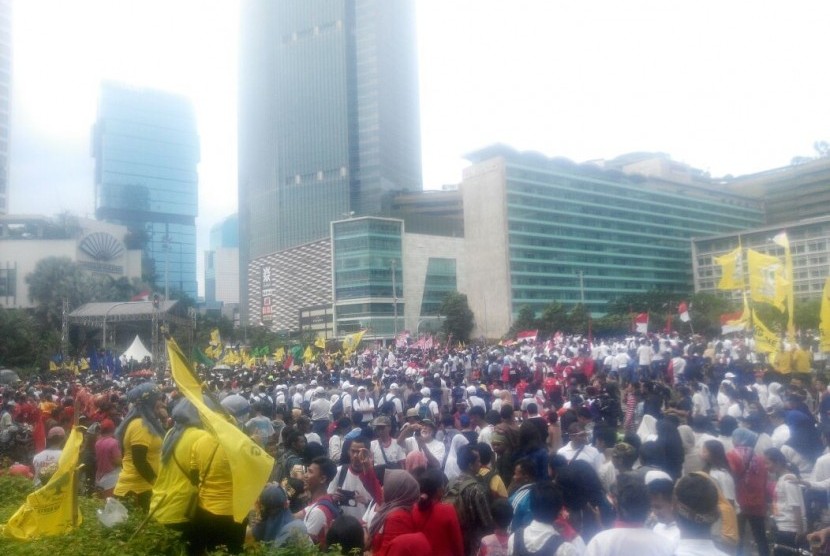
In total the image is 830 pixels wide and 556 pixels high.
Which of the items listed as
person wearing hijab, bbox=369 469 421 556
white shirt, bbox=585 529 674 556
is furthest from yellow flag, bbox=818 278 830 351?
person wearing hijab, bbox=369 469 421 556

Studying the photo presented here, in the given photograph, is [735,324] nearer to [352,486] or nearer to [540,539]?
[352,486]

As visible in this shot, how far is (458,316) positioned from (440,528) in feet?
262

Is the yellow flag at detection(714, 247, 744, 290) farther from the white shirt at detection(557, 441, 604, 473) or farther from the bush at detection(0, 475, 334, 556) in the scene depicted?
the bush at detection(0, 475, 334, 556)

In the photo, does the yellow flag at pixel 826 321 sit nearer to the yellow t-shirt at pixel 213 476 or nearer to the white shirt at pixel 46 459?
the yellow t-shirt at pixel 213 476

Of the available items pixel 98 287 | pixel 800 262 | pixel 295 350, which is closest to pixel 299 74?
pixel 98 287

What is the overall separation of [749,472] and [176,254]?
546ft

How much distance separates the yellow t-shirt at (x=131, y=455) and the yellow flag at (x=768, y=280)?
11.6 metres

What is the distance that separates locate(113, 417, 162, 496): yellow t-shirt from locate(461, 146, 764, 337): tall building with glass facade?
85182 millimetres

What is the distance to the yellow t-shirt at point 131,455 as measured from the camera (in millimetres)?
6012

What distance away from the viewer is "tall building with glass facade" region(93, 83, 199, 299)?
6127 inches

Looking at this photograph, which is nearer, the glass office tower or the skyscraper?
the glass office tower

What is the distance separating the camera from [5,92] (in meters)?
90.3

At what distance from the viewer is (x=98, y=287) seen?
242 feet

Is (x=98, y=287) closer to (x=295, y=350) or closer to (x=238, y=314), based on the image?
(x=295, y=350)
